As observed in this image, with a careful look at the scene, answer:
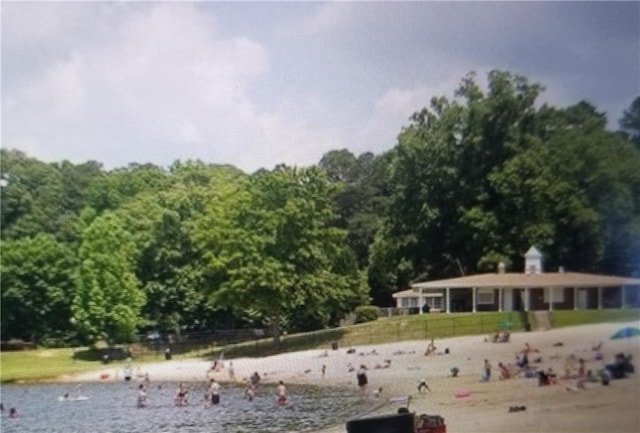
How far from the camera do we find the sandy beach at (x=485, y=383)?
4219mm

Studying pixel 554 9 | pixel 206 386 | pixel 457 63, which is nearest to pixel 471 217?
pixel 457 63

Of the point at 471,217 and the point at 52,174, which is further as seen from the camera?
the point at 52,174

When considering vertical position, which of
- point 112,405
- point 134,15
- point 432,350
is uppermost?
point 134,15

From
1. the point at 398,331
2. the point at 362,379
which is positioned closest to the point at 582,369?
the point at 398,331

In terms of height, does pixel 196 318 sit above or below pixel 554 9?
below

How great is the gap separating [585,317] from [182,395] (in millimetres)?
1780

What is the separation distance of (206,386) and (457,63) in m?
1.78

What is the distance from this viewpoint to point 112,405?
4.52m

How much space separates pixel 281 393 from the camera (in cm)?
433

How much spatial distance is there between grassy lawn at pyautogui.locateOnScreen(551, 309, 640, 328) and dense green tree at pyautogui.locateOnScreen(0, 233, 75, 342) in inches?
86.0

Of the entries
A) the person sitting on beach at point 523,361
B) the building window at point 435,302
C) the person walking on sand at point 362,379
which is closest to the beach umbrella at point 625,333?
the person sitting on beach at point 523,361

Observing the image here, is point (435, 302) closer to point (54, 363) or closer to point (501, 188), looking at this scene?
point (501, 188)

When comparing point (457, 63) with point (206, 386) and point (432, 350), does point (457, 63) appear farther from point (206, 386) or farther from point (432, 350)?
point (206, 386)

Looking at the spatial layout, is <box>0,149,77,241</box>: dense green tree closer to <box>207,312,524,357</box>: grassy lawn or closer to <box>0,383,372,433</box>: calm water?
<box>0,383,372,433</box>: calm water
